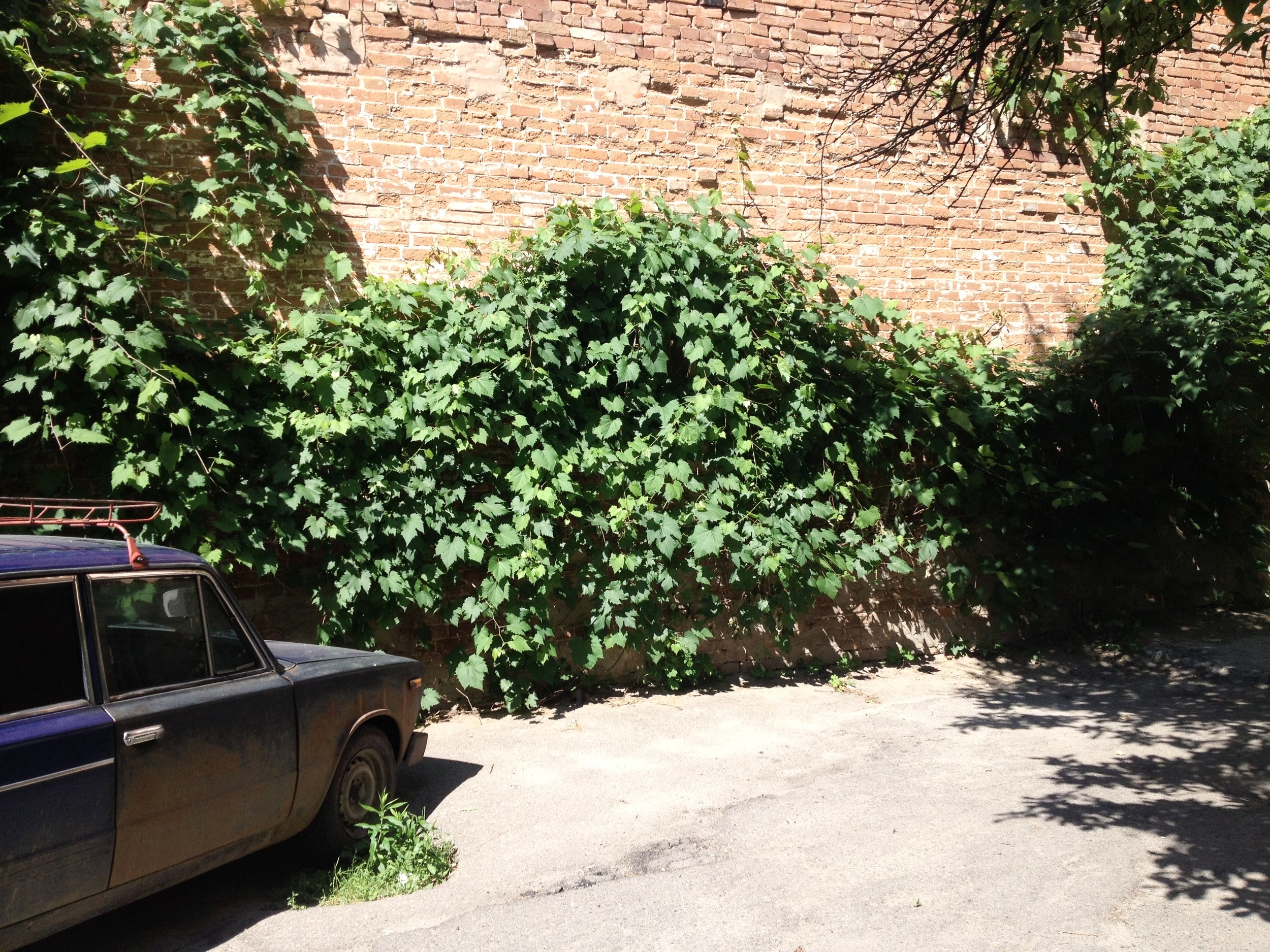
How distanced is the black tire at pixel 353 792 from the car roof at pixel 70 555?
117 centimetres

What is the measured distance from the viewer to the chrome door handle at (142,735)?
3270mm

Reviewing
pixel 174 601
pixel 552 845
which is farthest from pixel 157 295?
pixel 552 845

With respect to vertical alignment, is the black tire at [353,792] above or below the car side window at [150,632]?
below

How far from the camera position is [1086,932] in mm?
3625

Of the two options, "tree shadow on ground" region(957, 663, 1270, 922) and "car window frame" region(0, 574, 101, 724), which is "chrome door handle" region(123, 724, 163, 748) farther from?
"tree shadow on ground" region(957, 663, 1270, 922)

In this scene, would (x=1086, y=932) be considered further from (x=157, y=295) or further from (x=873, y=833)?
(x=157, y=295)

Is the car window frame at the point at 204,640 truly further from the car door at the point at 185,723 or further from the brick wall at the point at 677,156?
the brick wall at the point at 677,156

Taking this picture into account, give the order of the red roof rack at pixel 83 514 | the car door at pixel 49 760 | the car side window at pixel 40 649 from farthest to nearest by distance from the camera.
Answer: the red roof rack at pixel 83 514 → the car side window at pixel 40 649 → the car door at pixel 49 760

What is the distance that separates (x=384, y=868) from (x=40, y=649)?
1747mm

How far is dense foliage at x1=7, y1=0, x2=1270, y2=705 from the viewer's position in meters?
5.47

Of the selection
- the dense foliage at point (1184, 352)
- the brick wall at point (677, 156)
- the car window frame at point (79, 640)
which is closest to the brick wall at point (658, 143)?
the brick wall at point (677, 156)

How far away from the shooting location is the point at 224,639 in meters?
3.88

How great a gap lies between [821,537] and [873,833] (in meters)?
2.78

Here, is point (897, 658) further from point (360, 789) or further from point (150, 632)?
point (150, 632)
